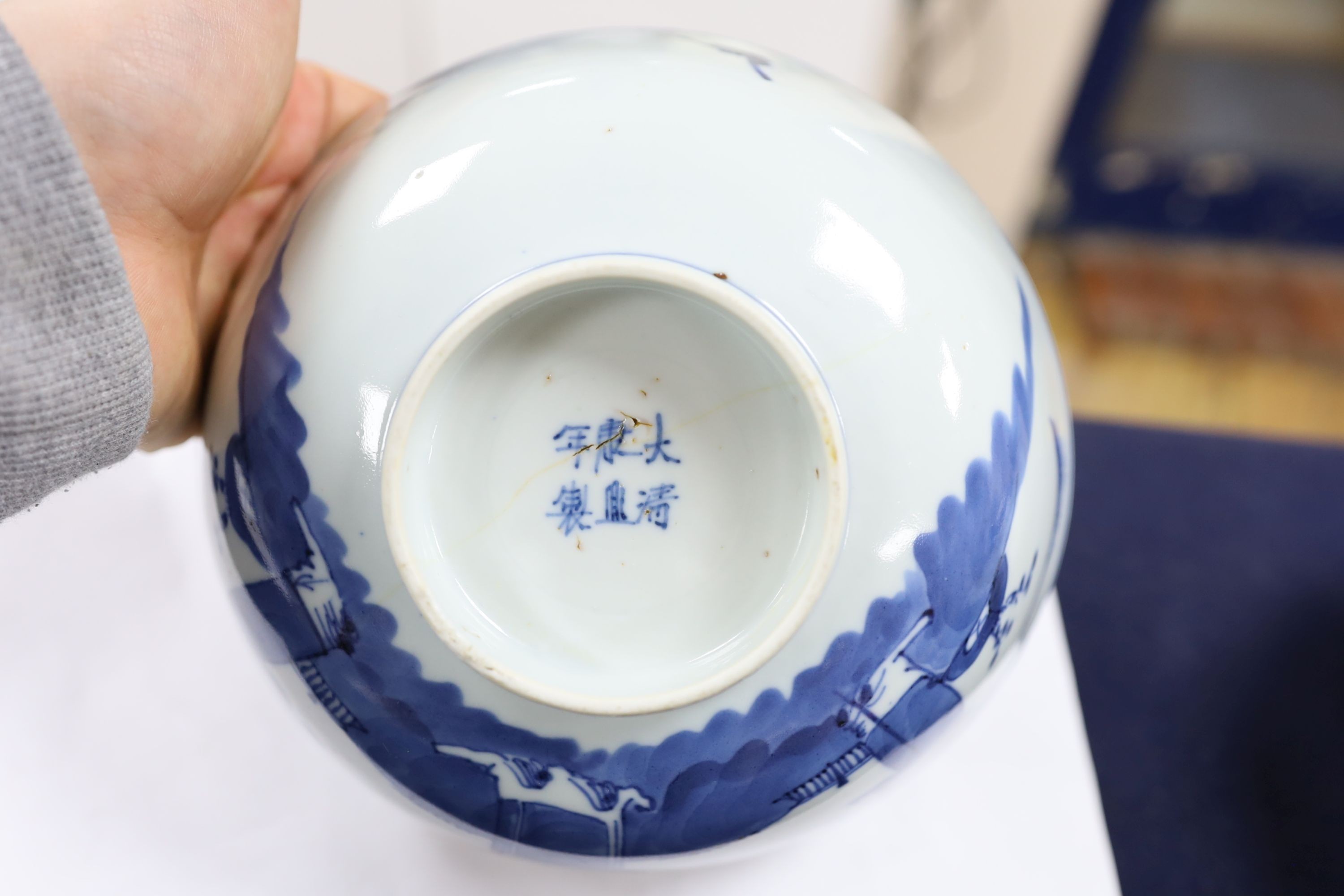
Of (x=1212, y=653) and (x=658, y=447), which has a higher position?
(x=658, y=447)

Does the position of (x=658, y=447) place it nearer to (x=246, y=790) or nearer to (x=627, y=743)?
(x=627, y=743)

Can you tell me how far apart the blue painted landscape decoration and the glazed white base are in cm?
15

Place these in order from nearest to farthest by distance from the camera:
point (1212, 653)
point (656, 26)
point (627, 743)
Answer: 1. point (627, 743)
2. point (1212, 653)
3. point (656, 26)

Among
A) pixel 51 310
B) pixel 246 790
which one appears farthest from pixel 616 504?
pixel 246 790

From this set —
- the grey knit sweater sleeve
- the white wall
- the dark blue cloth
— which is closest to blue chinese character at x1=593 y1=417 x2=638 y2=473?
the grey knit sweater sleeve

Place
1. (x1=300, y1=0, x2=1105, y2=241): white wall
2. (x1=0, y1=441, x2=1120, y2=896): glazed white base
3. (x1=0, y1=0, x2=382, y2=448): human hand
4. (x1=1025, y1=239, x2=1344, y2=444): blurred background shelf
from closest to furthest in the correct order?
(x1=0, y1=0, x2=382, y2=448): human hand < (x1=0, y1=441, x2=1120, y2=896): glazed white base < (x1=300, y1=0, x2=1105, y2=241): white wall < (x1=1025, y1=239, x2=1344, y2=444): blurred background shelf

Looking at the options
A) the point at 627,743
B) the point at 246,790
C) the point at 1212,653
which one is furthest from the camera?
the point at 1212,653

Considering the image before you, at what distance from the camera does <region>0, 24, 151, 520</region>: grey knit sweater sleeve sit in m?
0.45

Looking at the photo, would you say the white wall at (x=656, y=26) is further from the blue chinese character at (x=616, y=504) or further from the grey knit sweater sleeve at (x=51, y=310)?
the blue chinese character at (x=616, y=504)

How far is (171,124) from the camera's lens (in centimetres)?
57

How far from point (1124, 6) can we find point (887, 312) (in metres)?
1.53

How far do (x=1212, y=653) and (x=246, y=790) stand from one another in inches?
28.6

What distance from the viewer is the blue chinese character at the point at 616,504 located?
1.54 ft

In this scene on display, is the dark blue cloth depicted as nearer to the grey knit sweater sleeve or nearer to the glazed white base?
the glazed white base
